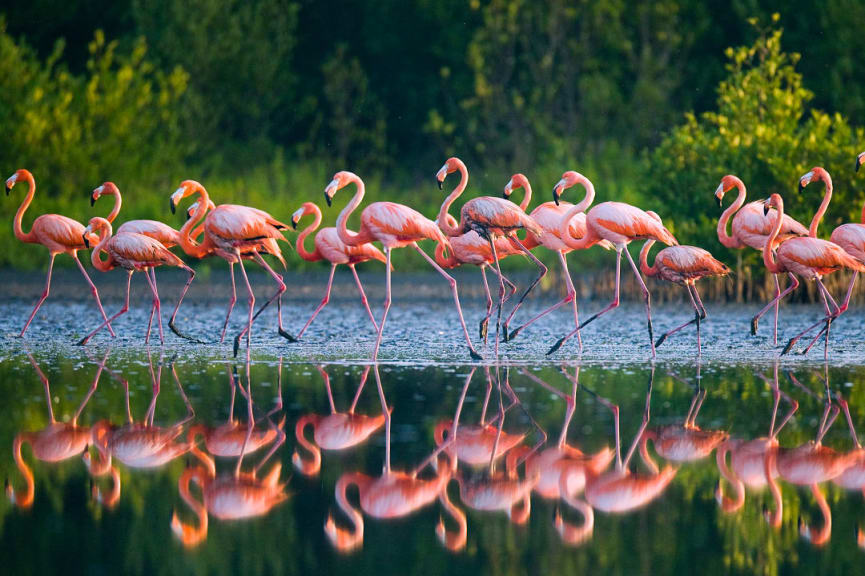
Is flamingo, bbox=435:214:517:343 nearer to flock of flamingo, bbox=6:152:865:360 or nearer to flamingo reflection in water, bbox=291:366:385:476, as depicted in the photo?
flock of flamingo, bbox=6:152:865:360

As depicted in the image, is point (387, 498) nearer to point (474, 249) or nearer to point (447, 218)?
point (474, 249)

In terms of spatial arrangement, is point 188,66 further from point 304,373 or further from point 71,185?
point 304,373

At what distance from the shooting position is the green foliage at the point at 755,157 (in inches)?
536

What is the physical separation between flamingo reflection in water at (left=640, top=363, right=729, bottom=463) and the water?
0.06 metres

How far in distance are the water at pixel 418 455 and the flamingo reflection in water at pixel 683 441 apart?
0.06 meters

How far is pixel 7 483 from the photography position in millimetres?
5359

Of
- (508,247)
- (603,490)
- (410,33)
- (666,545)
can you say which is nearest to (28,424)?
(603,490)

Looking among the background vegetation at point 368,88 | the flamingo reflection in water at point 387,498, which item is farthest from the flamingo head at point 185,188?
the background vegetation at point 368,88

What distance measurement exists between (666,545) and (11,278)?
1277 cm

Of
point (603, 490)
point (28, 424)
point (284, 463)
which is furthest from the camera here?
point (28, 424)

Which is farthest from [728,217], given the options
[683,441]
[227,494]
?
[227,494]

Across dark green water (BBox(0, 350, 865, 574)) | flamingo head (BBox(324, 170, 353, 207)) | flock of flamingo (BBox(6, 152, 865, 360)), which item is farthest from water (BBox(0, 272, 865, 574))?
flamingo head (BBox(324, 170, 353, 207))

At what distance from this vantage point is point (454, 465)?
227 inches

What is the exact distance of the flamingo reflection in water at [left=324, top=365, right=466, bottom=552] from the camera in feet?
15.3
